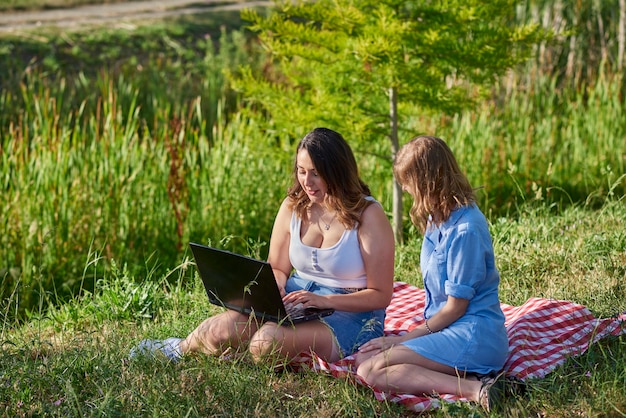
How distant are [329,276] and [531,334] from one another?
3.05 feet

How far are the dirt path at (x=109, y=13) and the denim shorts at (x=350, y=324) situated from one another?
9.16 m

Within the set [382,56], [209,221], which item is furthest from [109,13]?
[382,56]

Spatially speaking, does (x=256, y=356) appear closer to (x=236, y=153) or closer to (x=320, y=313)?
(x=320, y=313)

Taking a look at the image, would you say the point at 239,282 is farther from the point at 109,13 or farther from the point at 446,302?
the point at 109,13

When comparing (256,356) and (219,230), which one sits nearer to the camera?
(256,356)

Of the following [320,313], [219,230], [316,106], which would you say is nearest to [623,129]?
[316,106]

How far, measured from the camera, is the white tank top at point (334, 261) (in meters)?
3.84

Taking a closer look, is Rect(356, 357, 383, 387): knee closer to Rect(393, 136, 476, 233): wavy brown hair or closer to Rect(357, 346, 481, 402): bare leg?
Rect(357, 346, 481, 402): bare leg

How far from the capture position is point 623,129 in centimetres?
767

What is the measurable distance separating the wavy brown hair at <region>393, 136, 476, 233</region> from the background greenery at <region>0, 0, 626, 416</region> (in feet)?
2.51

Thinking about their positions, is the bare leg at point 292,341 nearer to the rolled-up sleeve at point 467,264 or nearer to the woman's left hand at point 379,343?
the woman's left hand at point 379,343

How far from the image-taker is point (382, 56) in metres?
5.72

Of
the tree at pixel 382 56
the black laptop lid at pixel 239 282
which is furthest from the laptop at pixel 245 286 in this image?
the tree at pixel 382 56

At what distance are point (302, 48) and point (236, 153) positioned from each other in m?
1.00
